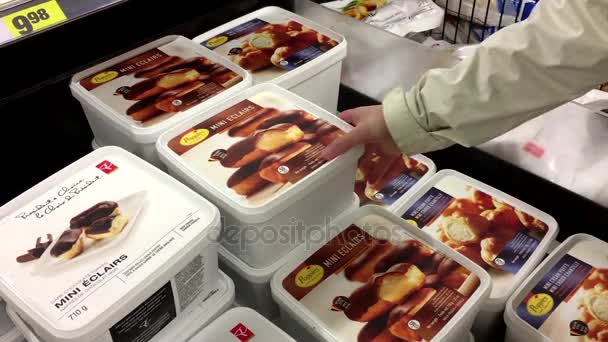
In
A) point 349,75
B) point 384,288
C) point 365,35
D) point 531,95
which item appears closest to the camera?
point 531,95

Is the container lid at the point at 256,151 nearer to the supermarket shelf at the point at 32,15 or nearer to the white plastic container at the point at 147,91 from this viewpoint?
the white plastic container at the point at 147,91

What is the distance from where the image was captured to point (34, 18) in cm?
93

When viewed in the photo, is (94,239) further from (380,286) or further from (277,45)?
(277,45)

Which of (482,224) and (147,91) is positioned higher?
(147,91)

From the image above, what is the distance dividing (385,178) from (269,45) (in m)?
0.41

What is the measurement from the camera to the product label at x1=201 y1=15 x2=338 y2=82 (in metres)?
1.24

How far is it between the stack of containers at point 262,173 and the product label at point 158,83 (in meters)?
0.07

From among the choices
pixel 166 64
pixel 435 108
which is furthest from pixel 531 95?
pixel 166 64

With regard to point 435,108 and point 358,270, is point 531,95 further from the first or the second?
point 358,270

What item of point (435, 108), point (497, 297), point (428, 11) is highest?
point (435, 108)

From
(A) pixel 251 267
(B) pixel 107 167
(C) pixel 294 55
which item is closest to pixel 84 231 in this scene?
(B) pixel 107 167

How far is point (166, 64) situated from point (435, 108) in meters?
0.62

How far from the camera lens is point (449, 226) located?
113cm

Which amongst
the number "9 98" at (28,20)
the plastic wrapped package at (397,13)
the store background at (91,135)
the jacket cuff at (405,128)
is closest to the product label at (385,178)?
the store background at (91,135)
